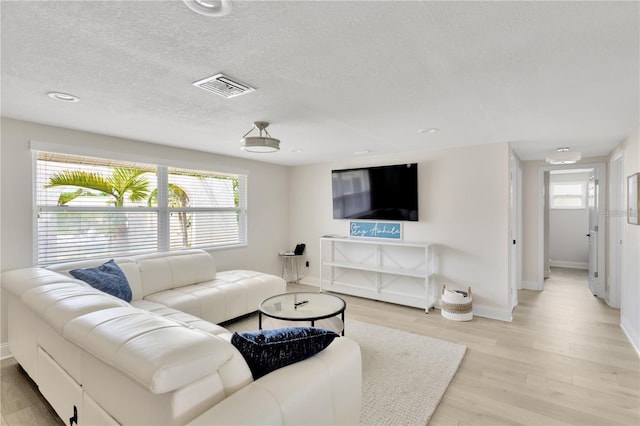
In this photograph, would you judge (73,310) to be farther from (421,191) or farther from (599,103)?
(421,191)

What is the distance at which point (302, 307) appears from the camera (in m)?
3.02

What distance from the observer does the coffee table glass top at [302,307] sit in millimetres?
2751

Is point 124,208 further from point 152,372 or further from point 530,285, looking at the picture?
point 530,285

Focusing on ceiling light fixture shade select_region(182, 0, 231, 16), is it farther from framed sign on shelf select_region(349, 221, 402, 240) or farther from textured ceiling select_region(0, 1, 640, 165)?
framed sign on shelf select_region(349, 221, 402, 240)

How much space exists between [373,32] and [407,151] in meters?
3.24

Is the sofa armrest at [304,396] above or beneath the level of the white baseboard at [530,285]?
Result: above

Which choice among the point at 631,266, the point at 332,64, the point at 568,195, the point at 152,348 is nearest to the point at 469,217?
the point at 631,266

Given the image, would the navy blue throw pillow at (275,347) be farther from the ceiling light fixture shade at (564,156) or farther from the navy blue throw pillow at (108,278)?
the ceiling light fixture shade at (564,156)

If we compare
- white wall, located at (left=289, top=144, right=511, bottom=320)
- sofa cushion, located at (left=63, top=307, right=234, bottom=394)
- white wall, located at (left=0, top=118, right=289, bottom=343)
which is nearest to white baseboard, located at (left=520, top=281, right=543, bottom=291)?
white wall, located at (left=289, top=144, right=511, bottom=320)

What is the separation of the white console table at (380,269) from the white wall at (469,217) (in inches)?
10.1

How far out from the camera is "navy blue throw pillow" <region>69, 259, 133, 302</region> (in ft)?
9.38

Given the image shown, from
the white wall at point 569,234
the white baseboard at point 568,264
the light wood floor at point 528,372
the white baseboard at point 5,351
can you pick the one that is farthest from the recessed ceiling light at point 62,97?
the white baseboard at point 568,264

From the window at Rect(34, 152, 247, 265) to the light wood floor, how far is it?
124 centimetres

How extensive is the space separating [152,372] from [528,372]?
2.93 m
